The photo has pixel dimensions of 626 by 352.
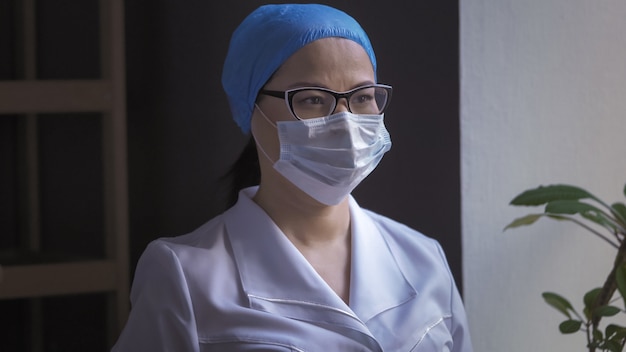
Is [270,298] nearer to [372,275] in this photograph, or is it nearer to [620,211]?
[372,275]

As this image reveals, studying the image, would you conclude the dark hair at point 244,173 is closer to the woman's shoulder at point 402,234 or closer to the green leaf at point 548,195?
the woman's shoulder at point 402,234

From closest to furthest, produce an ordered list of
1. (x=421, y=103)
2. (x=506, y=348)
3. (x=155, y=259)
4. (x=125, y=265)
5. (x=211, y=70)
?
1. (x=155, y=259)
2. (x=125, y=265)
3. (x=211, y=70)
4. (x=421, y=103)
5. (x=506, y=348)

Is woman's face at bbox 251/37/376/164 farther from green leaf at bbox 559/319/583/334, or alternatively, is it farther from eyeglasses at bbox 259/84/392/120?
green leaf at bbox 559/319/583/334

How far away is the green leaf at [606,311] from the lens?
187cm

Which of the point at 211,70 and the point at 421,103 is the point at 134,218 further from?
the point at 421,103

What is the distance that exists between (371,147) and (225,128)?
505 mm

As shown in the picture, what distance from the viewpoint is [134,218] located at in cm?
194

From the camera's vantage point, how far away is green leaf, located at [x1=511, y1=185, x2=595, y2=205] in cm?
192

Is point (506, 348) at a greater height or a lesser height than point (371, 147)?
lesser

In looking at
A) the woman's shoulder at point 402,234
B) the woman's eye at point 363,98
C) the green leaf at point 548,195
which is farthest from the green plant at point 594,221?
the woman's eye at point 363,98

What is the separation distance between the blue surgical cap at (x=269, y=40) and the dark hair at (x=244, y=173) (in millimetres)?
125

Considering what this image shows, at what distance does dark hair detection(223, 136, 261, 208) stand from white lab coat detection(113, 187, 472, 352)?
0.07 meters

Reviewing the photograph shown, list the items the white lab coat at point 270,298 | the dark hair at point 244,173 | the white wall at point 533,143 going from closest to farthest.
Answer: the white lab coat at point 270,298
the dark hair at point 244,173
the white wall at point 533,143

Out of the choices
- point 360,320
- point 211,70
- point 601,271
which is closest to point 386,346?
point 360,320
